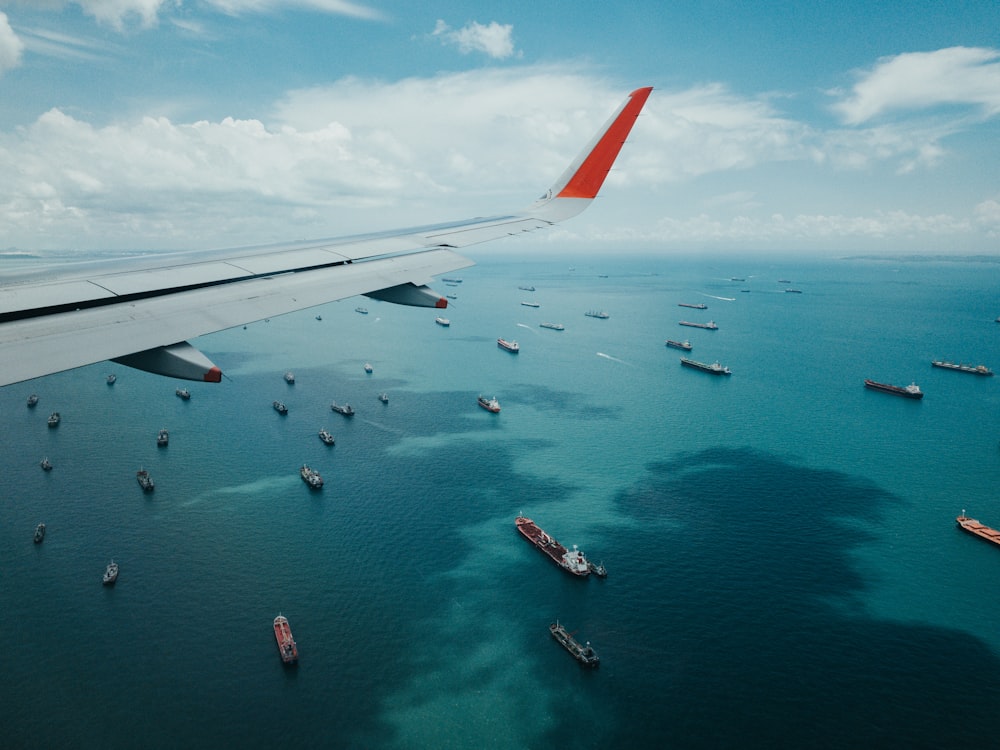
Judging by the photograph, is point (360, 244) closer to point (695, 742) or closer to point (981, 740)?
point (695, 742)

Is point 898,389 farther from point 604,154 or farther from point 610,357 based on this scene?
point 604,154

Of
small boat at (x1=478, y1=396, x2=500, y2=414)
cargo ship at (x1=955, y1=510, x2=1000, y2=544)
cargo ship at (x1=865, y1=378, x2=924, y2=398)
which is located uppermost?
cargo ship at (x1=865, y1=378, x2=924, y2=398)

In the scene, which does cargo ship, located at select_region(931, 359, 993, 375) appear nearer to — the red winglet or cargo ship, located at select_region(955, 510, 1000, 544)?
cargo ship, located at select_region(955, 510, 1000, 544)

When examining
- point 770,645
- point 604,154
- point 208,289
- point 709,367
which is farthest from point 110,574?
point 709,367

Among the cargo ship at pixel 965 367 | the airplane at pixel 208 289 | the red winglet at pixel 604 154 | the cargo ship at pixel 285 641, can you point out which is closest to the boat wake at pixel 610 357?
the cargo ship at pixel 965 367

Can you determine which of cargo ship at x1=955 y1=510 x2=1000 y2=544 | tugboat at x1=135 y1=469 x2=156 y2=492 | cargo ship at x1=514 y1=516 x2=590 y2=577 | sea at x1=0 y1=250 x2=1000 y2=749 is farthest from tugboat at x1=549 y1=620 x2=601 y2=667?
tugboat at x1=135 y1=469 x2=156 y2=492

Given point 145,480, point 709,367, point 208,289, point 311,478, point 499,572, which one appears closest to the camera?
point 208,289
